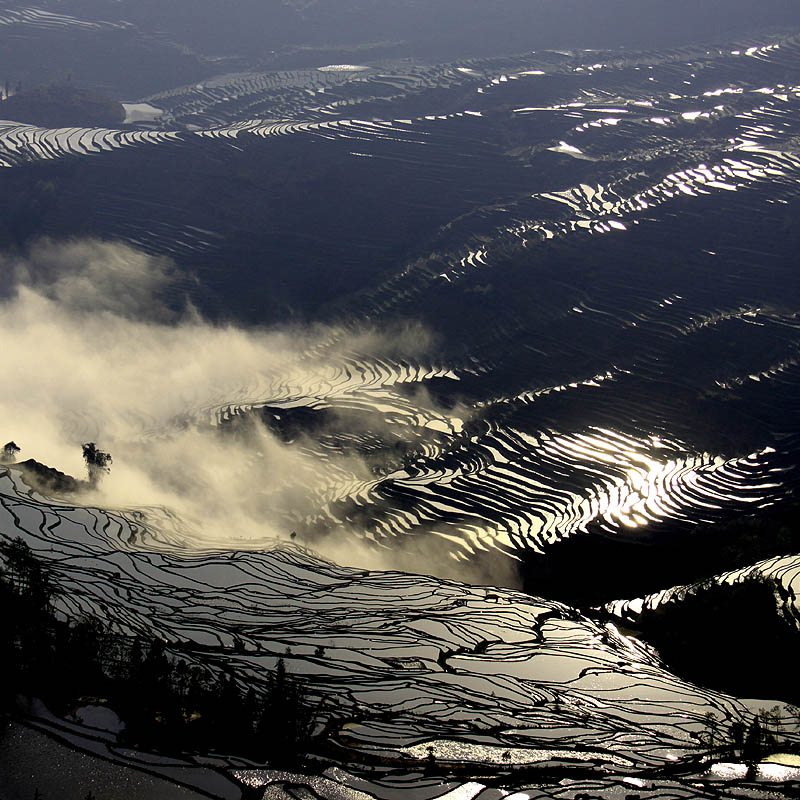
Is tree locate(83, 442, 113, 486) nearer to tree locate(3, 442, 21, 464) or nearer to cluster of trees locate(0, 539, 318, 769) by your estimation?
tree locate(3, 442, 21, 464)

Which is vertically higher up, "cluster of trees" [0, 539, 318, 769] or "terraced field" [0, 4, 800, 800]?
"terraced field" [0, 4, 800, 800]

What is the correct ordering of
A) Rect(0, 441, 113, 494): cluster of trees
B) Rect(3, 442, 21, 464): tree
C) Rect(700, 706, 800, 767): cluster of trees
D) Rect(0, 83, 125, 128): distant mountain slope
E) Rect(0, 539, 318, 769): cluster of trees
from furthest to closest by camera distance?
Rect(0, 83, 125, 128): distant mountain slope → Rect(3, 442, 21, 464): tree → Rect(0, 441, 113, 494): cluster of trees → Rect(700, 706, 800, 767): cluster of trees → Rect(0, 539, 318, 769): cluster of trees

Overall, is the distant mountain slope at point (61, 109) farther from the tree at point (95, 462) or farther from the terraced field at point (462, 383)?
the tree at point (95, 462)

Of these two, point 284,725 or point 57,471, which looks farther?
point 57,471

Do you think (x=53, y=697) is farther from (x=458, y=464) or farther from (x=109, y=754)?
(x=458, y=464)

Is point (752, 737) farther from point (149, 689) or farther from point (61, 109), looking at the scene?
point (61, 109)

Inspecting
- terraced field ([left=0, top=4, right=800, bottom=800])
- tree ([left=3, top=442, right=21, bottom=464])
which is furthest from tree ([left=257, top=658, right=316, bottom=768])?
tree ([left=3, top=442, right=21, bottom=464])

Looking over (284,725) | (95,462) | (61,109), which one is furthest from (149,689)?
(61,109)

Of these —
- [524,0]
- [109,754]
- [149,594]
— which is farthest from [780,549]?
[524,0]
